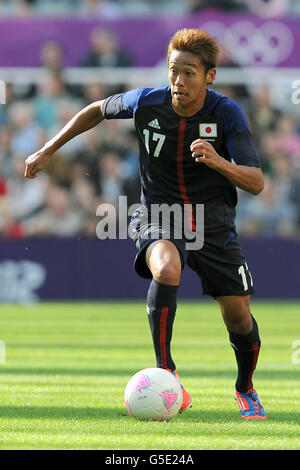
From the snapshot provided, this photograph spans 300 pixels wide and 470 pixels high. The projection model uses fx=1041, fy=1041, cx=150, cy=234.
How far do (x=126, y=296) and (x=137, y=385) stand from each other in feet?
33.8

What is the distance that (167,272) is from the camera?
5.56 metres

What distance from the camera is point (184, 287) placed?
16.0m

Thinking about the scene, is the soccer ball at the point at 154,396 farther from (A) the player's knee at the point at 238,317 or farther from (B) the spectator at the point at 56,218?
(B) the spectator at the point at 56,218

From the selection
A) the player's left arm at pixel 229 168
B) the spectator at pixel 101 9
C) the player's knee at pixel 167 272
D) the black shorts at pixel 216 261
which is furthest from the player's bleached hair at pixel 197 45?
the spectator at pixel 101 9

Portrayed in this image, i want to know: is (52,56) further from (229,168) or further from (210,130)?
(229,168)

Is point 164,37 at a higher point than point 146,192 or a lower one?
higher

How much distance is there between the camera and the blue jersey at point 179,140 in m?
5.88

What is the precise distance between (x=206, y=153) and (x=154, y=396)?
1.31 metres

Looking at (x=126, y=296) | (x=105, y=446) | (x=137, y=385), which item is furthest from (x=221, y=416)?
(x=126, y=296)

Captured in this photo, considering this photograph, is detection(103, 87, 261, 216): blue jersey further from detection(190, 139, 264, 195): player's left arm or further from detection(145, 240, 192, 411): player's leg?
detection(145, 240, 192, 411): player's leg

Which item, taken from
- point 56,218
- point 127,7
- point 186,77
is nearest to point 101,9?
point 127,7

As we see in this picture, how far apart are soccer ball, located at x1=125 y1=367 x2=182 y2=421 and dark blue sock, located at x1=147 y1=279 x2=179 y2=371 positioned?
0.14m

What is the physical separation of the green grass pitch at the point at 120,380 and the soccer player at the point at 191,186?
19.7 inches
